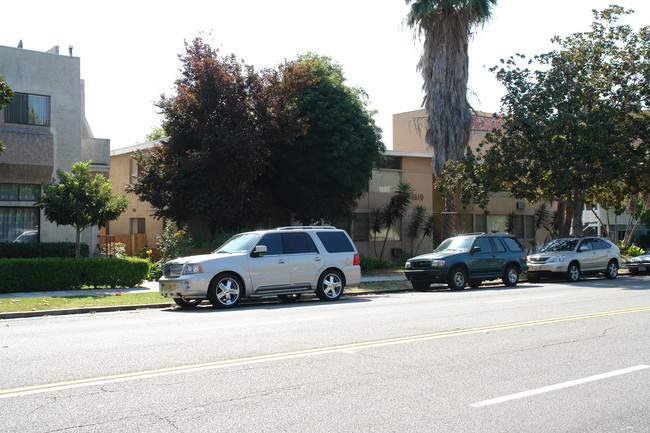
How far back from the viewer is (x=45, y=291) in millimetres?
17594

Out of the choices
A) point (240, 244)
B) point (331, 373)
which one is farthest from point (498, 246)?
point (331, 373)

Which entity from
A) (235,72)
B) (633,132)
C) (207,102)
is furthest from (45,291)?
(633,132)

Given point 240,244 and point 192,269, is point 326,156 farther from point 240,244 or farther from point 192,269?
point 192,269

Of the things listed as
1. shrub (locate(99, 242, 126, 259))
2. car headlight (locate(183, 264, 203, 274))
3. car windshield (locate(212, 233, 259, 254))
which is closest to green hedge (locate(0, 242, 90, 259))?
shrub (locate(99, 242, 126, 259))

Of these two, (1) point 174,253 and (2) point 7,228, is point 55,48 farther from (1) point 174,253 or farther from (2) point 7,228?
(1) point 174,253

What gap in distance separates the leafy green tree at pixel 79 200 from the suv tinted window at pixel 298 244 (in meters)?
6.27

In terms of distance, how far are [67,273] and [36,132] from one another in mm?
5935

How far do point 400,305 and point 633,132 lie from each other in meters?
16.7

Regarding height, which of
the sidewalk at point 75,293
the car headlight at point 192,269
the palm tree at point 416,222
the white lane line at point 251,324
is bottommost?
the white lane line at point 251,324

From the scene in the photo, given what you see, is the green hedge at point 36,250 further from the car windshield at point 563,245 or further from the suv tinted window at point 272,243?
the car windshield at point 563,245

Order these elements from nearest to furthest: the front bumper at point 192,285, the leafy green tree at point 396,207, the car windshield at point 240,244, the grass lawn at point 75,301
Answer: the grass lawn at point 75,301 < the front bumper at point 192,285 < the car windshield at point 240,244 < the leafy green tree at point 396,207

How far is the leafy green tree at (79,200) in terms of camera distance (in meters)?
18.2

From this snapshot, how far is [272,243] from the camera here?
620 inches

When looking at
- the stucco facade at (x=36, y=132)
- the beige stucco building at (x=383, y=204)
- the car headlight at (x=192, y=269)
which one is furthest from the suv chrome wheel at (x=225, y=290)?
the beige stucco building at (x=383, y=204)
